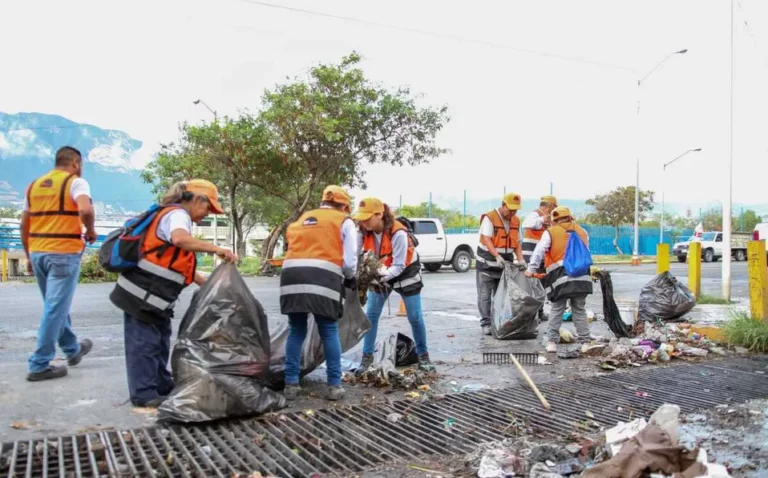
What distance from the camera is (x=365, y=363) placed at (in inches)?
220

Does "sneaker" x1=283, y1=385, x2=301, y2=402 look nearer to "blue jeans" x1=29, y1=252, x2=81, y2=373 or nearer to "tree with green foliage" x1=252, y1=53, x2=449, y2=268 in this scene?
"blue jeans" x1=29, y1=252, x2=81, y2=373

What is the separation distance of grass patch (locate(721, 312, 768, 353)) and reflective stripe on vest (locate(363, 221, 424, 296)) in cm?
394

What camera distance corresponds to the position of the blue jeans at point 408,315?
564cm

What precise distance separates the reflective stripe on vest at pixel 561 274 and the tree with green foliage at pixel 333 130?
36.0 ft

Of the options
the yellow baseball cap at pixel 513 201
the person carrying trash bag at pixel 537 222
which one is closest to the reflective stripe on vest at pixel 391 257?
the yellow baseball cap at pixel 513 201

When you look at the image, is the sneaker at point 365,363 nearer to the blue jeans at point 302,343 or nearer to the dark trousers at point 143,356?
the blue jeans at point 302,343

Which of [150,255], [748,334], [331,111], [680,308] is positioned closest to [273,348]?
[150,255]

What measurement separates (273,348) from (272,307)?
18.0 feet

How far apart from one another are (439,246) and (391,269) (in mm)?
14419

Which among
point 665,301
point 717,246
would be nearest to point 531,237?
point 665,301

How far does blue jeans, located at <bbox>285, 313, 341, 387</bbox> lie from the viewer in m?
4.54

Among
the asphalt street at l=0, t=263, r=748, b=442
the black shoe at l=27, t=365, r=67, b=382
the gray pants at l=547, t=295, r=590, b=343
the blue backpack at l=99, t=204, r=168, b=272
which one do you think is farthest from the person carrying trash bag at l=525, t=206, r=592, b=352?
the black shoe at l=27, t=365, r=67, b=382

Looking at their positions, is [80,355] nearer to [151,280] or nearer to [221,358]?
[151,280]

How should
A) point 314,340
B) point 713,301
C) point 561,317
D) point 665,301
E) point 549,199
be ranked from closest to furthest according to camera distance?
point 314,340 < point 561,317 < point 549,199 < point 665,301 < point 713,301
